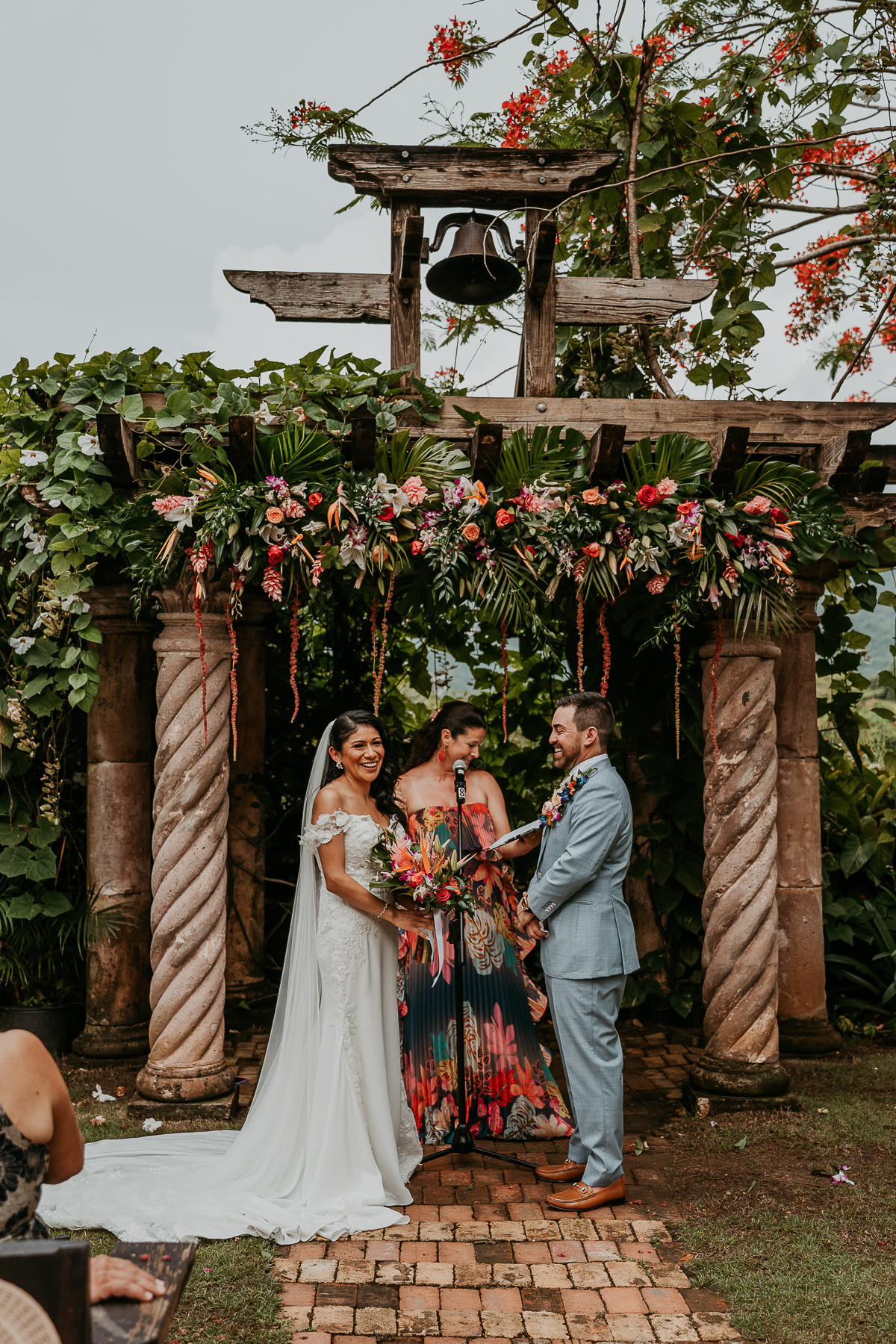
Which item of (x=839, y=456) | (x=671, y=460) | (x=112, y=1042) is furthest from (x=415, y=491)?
(x=112, y=1042)

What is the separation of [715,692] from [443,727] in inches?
58.1

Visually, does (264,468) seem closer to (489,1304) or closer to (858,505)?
(858,505)

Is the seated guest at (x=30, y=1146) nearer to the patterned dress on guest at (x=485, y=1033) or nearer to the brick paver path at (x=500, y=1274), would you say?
the brick paver path at (x=500, y=1274)

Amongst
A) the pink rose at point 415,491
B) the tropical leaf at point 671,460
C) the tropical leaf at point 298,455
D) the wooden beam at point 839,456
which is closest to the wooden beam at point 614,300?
the tropical leaf at point 671,460

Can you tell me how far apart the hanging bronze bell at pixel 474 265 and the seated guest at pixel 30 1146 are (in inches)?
166

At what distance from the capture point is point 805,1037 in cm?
609

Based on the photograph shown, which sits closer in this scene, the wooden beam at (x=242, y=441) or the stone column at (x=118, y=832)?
the wooden beam at (x=242, y=441)

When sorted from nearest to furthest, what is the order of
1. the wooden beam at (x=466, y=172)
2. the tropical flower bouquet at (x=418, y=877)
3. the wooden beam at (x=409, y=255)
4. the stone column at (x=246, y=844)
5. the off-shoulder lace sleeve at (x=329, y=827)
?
1. the tropical flower bouquet at (x=418, y=877)
2. the off-shoulder lace sleeve at (x=329, y=827)
3. the wooden beam at (x=409, y=255)
4. the wooden beam at (x=466, y=172)
5. the stone column at (x=246, y=844)

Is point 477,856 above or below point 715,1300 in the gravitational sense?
above

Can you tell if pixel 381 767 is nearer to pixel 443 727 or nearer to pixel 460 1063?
pixel 443 727

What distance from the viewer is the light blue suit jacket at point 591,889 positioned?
4.15 meters

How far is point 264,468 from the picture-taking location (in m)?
4.82

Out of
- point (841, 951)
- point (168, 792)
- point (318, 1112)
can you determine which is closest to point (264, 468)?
point (168, 792)

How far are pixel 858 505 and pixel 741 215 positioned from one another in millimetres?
2223
